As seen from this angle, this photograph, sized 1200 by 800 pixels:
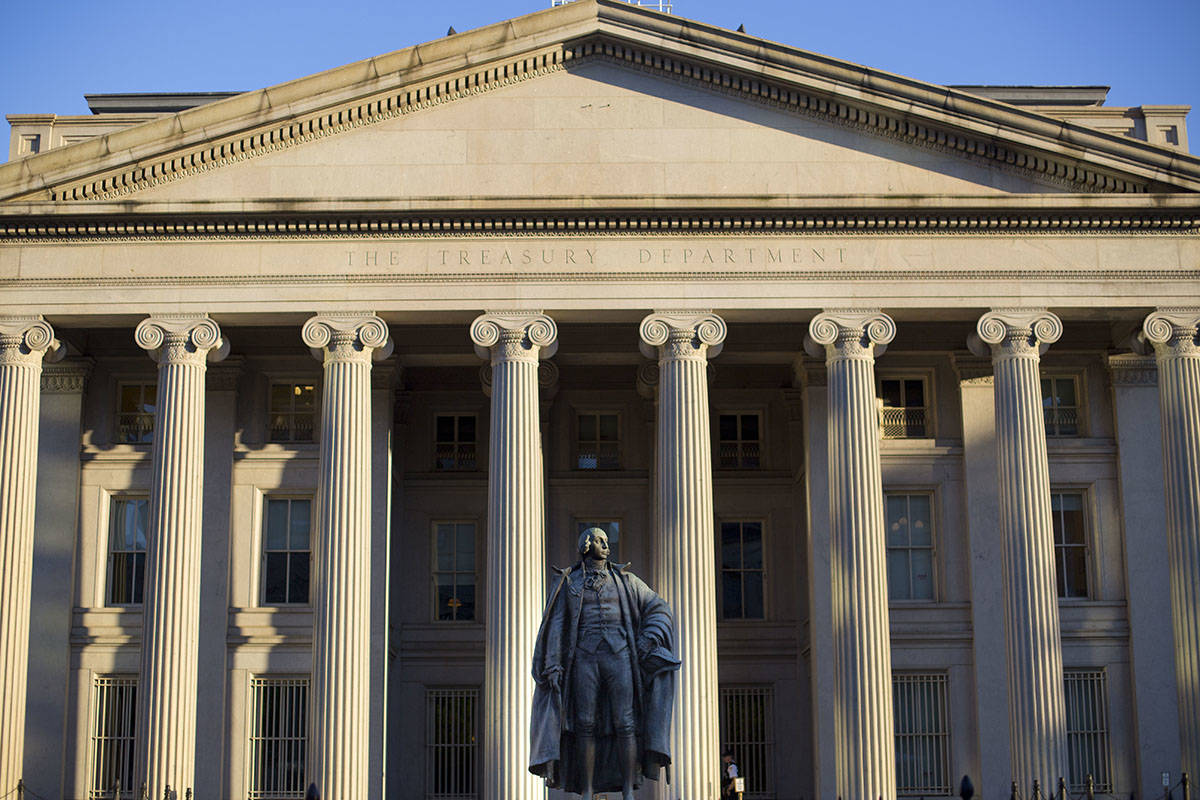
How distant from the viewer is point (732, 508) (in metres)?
40.0

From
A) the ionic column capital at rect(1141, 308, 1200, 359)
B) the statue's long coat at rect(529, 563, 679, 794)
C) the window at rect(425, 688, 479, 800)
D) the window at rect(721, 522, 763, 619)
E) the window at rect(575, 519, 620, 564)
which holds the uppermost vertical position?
the ionic column capital at rect(1141, 308, 1200, 359)

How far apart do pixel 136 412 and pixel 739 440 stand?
1393cm

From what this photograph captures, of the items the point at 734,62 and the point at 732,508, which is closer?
the point at 734,62

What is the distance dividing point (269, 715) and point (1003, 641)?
51.5ft

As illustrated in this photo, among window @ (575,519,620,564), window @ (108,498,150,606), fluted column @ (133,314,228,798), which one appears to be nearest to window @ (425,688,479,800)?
window @ (575,519,620,564)

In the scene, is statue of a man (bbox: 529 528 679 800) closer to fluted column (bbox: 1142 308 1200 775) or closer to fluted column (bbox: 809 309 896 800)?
fluted column (bbox: 809 309 896 800)

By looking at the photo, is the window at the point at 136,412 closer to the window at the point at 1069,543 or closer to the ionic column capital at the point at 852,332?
the ionic column capital at the point at 852,332

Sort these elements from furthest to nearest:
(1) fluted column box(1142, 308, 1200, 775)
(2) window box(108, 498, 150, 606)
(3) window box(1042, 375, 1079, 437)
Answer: (3) window box(1042, 375, 1079, 437) < (2) window box(108, 498, 150, 606) < (1) fluted column box(1142, 308, 1200, 775)

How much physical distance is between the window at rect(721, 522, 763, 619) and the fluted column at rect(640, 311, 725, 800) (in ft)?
21.4

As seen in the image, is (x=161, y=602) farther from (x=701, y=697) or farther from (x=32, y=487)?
(x=701, y=697)

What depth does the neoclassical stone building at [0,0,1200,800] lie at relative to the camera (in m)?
32.8

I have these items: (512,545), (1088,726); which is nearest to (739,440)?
(512,545)

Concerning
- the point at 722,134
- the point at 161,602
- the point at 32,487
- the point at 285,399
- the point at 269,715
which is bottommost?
the point at 269,715

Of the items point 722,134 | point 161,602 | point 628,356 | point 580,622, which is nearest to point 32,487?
point 161,602
